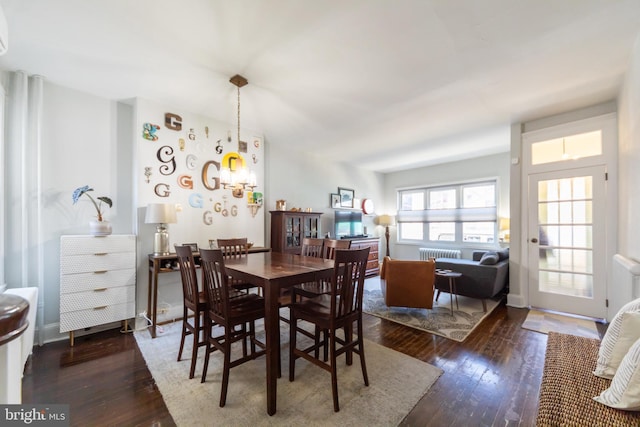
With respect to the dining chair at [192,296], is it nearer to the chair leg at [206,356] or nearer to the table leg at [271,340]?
the chair leg at [206,356]

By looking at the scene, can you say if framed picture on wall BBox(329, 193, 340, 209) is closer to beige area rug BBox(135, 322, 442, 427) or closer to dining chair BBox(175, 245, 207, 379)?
beige area rug BBox(135, 322, 442, 427)

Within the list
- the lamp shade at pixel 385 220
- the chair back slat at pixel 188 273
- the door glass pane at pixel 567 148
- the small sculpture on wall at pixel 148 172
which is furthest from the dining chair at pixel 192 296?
the lamp shade at pixel 385 220

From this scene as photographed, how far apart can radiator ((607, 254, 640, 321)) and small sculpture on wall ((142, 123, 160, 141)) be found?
4.84 meters

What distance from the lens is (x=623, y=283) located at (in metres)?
2.53

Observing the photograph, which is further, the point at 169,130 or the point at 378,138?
the point at 378,138

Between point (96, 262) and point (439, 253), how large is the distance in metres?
6.18

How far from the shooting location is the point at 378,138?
15.0 feet

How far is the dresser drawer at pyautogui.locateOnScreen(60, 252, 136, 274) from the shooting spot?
8.68 feet

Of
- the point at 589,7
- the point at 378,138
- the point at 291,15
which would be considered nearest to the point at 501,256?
the point at 378,138

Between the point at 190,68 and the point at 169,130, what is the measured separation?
1.14m

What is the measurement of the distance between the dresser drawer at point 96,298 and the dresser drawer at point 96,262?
23 centimetres

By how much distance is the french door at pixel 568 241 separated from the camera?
10.8 feet

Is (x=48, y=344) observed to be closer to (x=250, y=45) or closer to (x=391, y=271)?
(x=250, y=45)

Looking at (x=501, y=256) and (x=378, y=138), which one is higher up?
(x=378, y=138)
